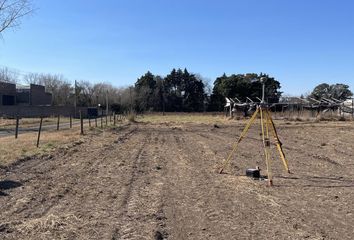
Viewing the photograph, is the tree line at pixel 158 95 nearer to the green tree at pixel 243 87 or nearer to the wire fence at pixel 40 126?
the green tree at pixel 243 87

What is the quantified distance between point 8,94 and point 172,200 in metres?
85.9

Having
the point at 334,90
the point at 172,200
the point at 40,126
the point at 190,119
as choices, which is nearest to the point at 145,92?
the point at 334,90

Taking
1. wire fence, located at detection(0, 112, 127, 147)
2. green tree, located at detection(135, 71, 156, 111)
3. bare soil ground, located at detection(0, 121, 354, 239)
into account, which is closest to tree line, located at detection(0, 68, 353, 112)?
green tree, located at detection(135, 71, 156, 111)

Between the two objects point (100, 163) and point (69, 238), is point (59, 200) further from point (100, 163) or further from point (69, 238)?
point (100, 163)

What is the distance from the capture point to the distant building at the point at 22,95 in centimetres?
8881

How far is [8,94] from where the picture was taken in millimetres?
89688

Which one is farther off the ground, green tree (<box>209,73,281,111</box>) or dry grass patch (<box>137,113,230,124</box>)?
green tree (<box>209,73,281,111</box>)

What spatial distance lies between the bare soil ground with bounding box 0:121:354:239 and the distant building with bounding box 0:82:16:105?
75.4 meters

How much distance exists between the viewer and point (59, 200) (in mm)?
9523

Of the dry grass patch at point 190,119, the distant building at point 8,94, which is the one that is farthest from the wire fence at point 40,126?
the distant building at point 8,94

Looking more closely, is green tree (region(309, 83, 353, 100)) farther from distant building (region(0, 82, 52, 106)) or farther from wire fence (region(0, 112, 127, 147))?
wire fence (region(0, 112, 127, 147))

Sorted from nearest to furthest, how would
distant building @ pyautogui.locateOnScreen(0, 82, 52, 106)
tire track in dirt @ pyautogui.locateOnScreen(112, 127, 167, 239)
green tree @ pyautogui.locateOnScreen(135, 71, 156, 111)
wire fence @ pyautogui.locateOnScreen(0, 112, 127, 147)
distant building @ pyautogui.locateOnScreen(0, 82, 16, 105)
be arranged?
1. tire track in dirt @ pyautogui.locateOnScreen(112, 127, 167, 239)
2. wire fence @ pyautogui.locateOnScreen(0, 112, 127, 147)
3. distant building @ pyautogui.locateOnScreen(0, 82, 16, 105)
4. distant building @ pyautogui.locateOnScreen(0, 82, 52, 106)
5. green tree @ pyautogui.locateOnScreen(135, 71, 156, 111)

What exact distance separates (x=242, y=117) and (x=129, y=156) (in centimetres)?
5319

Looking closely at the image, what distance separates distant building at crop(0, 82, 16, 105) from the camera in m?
87.1
